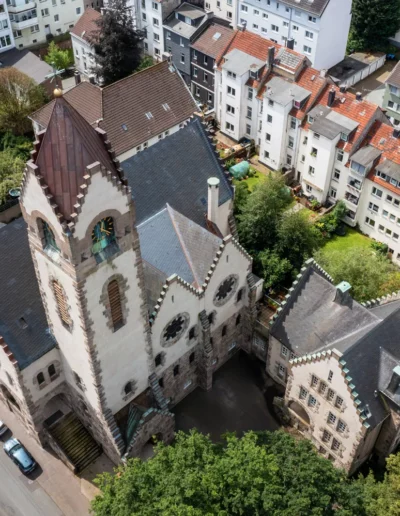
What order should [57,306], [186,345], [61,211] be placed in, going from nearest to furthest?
1. [61,211]
2. [57,306]
3. [186,345]

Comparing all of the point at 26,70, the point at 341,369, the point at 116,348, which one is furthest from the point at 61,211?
the point at 26,70

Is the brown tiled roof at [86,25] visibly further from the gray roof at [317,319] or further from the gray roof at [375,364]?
the gray roof at [375,364]

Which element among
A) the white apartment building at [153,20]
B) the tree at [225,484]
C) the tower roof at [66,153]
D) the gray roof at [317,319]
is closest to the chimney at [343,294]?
the gray roof at [317,319]

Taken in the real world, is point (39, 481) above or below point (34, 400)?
below

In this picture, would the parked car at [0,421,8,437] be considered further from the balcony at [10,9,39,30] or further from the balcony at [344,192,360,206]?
the balcony at [10,9,39,30]

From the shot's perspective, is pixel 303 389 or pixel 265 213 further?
pixel 265 213

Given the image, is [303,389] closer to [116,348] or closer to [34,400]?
[116,348]
